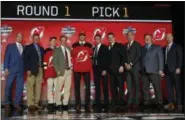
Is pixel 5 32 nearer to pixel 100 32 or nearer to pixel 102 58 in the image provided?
pixel 100 32

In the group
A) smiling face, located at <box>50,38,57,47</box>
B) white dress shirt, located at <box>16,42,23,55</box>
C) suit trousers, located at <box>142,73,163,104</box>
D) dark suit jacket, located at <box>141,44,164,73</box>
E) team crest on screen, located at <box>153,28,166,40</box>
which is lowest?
suit trousers, located at <box>142,73,163,104</box>

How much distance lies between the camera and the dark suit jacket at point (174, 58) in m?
7.07

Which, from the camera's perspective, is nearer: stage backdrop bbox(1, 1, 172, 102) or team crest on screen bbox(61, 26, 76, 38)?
stage backdrop bbox(1, 1, 172, 102)

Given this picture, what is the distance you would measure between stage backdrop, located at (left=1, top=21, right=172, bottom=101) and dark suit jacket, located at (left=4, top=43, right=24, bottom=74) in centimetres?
53

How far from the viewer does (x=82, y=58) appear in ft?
23.3

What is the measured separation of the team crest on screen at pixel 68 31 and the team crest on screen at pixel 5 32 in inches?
46.2

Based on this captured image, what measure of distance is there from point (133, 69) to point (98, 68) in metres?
0.73

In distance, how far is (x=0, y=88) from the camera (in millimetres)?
7367

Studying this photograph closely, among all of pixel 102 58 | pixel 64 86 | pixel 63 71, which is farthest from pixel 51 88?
pixel 102 58

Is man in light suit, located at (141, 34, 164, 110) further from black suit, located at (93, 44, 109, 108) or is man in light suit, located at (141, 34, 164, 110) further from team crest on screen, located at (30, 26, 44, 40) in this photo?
team crest on screen, located at (30, 26, 44, 40)

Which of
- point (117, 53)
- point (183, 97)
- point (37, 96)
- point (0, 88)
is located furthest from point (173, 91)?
point (0, 88)

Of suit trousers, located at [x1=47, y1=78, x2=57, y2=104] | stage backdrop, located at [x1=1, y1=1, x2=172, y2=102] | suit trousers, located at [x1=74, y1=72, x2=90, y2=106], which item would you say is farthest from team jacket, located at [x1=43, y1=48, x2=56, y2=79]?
suit trousers, located at [x1=74, y1=72, x2=90, y2=106]

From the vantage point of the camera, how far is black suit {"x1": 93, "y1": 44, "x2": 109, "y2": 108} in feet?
23.2

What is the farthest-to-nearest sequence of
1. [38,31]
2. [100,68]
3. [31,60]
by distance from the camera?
[38,31] < [100,68] < [31,60]
